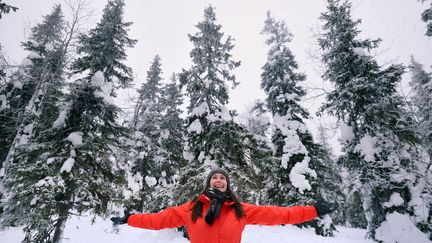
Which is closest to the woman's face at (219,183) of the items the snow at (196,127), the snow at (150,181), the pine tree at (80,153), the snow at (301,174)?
the pine tree at (80,153)

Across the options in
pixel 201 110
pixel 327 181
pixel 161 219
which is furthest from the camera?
pixel 327 181

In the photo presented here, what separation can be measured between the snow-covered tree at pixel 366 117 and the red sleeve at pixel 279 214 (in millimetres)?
8904

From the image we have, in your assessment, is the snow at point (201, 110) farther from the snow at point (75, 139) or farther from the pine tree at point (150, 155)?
the pine tree at point (150, 155)

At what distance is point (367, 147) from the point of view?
12102 mm

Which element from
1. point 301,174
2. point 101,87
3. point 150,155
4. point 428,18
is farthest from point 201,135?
point 428,18

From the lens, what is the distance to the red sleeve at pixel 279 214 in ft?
10.4

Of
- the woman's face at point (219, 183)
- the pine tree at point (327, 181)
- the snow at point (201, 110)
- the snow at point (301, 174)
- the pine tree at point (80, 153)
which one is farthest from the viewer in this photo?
the pine tree at point (327, 181)

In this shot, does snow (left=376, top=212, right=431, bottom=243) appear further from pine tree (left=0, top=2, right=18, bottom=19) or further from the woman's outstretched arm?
pine tree (left=0, top=2, right=18, bottom=19)

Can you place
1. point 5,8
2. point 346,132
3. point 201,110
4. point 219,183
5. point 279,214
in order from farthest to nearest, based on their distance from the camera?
point 346,132
point 201,110
point 5,8
point 219,183
point 279,214

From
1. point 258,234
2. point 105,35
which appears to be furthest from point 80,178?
point 258,234

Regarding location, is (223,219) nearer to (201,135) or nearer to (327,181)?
(201,135)

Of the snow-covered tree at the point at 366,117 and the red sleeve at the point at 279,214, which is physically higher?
the snow-covered tree at the point at 366,117

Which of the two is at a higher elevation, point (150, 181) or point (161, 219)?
point (150, 181)

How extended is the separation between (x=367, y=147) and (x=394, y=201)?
→ 287cm
